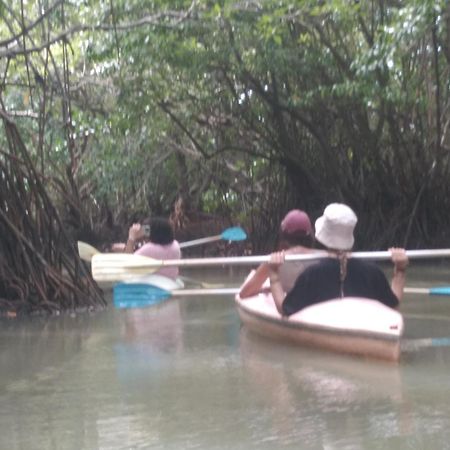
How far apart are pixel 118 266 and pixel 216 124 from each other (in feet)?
22.8

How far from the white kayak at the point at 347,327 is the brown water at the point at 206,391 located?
0.25 feet

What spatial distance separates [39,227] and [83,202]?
8173 mm

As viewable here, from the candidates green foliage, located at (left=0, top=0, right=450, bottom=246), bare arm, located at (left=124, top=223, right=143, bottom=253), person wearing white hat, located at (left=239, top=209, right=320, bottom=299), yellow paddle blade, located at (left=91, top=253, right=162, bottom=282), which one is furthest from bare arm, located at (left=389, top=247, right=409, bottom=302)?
bare arm, located at (left=124, top=223, right=143, bottom=253)

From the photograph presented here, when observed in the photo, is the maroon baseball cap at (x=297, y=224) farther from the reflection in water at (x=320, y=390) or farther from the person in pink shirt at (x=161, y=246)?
the person in pink shirt at (x=161, y=246)

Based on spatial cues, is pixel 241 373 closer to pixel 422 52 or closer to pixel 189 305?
pixel 189 305

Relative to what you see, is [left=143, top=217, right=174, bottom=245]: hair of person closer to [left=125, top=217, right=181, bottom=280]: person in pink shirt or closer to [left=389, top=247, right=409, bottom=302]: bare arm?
[left=125, top=217, right=181, bottom=280]: person in pink shirt

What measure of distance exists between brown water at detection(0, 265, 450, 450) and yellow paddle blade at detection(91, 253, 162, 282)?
1.98 ft

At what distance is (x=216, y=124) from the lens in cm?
1523

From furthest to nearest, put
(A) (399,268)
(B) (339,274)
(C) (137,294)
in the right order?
(C) (137,294), (A) (399,268), (B) (339,274)

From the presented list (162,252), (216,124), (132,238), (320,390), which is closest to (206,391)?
(320,390)

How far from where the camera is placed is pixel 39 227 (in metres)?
8.59

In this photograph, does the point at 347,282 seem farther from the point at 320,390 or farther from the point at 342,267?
the point at 320,390

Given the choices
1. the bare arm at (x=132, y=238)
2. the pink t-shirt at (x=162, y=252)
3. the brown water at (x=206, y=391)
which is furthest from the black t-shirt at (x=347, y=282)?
the bare arm at (x=132, y=238)

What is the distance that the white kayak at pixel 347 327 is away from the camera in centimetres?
588
